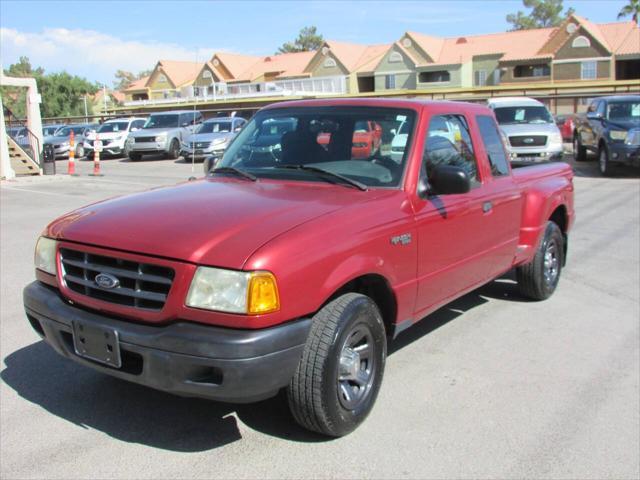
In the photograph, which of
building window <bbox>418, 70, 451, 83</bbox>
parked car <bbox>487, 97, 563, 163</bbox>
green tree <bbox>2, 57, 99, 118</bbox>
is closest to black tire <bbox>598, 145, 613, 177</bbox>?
parked car <bbox>487, 97, 563, 163</bbox>

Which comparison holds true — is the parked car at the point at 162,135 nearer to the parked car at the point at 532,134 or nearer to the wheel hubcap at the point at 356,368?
the parked car at the point at 532,134

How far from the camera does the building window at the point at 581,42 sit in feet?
176

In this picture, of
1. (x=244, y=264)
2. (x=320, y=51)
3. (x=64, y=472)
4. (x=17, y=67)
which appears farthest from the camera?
(x=17, y=67)

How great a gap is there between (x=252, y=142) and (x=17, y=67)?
102679 millimetres

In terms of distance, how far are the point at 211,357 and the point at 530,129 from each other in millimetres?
15626

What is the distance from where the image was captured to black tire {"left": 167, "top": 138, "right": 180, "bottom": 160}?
2519 cm


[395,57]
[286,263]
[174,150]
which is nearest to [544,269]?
[286,263]

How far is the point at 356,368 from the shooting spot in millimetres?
3598

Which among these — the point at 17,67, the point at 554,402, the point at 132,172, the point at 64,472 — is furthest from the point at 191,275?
the point at 17,67

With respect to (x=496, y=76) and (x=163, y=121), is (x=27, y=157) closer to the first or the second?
(x=163, y=121)

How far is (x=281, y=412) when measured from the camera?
3920 mm

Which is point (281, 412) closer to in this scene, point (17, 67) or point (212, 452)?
point (212, 452)

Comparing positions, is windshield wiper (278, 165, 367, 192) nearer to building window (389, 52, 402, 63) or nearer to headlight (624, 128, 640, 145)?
headlight (624, 128, 640, 145)

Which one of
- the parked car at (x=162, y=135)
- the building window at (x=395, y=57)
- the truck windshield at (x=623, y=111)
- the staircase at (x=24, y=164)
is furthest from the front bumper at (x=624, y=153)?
the building window at (x=395, y=57)
